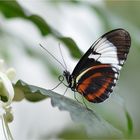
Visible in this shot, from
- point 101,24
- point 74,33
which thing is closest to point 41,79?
point 74,33

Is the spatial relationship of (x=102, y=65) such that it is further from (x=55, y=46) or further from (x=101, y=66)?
(x=55, y=46)

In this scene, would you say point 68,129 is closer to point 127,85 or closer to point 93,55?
point 93,55

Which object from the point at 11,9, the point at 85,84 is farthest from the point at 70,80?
the point at 11,9

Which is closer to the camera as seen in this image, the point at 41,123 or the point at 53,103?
the point at 53,103

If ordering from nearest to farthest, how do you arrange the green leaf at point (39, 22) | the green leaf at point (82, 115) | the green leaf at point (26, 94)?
the green leaf at point (82, 115) < the green leaf at point (26, 94) < the green leaf at point (39, 22)

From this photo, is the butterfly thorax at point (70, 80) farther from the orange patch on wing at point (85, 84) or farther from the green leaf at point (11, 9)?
the green leaf at point (11, 9)

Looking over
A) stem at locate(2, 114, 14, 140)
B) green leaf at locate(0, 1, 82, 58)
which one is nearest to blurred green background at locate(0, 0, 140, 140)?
green leaf at locate(0, 1, 82, 58)

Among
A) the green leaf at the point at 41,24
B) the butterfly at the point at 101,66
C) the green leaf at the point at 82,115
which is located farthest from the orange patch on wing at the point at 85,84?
the green leaf at the point at 82,115
